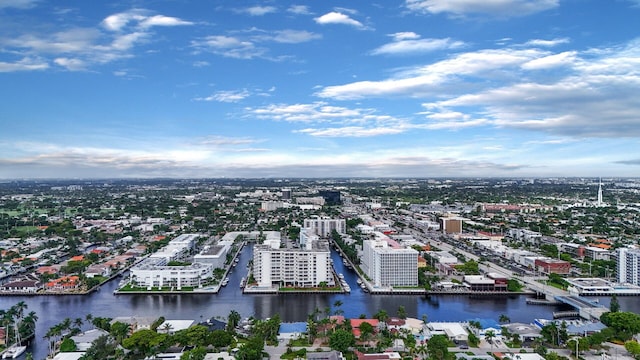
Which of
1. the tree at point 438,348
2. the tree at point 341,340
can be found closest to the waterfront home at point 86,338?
the tree at point 341,340

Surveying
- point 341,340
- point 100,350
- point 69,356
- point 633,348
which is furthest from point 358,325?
point 69,356

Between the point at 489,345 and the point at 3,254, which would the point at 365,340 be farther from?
the point at 3,254

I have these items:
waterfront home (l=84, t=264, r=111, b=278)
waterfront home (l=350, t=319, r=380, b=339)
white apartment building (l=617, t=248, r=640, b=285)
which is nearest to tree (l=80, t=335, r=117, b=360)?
waterfront home (l=350, t=319, r=380, b=339)

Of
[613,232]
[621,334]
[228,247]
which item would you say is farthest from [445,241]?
[621,334]

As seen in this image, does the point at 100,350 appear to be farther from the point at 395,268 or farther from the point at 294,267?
the point at 395,268

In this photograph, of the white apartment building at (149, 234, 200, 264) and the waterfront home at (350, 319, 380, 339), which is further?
the white apartment building at (149, 234, 200, 264)

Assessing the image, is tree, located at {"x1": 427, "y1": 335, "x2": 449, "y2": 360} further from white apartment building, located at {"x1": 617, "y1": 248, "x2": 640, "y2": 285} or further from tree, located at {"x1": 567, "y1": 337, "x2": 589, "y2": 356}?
white apartment building, located at {"x1": 617, "y1": 248, "x2": 640, "y2": 285}

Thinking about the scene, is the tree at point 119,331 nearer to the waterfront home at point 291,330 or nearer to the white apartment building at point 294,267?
the waterfront home at point 291,330
